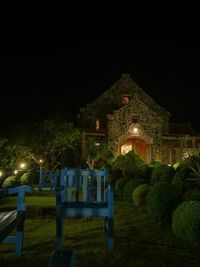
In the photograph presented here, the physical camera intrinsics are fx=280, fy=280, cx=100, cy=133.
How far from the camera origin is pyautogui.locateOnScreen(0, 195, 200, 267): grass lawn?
4.07 meters

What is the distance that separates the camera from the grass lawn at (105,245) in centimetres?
407

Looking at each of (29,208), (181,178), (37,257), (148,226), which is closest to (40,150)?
(29,208)

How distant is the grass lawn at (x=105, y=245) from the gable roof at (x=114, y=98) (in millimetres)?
18793

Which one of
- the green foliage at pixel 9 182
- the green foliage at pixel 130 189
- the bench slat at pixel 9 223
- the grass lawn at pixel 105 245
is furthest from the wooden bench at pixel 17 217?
the green foliage at pixel 9 182

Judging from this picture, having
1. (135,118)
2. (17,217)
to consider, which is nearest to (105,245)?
(17,217)

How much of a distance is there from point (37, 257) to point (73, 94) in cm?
2972

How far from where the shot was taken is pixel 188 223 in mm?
4719

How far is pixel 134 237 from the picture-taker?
17.5 ft

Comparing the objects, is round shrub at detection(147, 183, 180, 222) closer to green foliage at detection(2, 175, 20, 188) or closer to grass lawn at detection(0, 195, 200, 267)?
grass lawn at detection(0, 195, 200, 267)

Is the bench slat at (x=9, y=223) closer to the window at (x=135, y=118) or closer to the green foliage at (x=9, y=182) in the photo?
the green foliage at (x=9, y=182)

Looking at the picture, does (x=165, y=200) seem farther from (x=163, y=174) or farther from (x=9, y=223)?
(x=163, y=174)

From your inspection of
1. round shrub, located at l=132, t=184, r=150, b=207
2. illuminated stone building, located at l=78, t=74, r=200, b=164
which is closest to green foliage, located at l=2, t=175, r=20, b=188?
round shrub, located at l=132, t=184, r=150, b=207

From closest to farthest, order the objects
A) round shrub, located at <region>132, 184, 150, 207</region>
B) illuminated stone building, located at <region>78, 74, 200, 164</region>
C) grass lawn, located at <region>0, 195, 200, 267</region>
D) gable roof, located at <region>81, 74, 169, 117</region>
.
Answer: grass lawn, located at <region>0, 195, 200, 267</region> < round shrub, located at <region>132, 184, 150, 207</region> < illuminated stone building, located at <region>78, 74, 200, 164</region> < gable roof, located at <region>81, 74, 169, 117</region>

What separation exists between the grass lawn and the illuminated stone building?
15.1 meters
